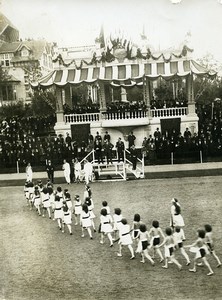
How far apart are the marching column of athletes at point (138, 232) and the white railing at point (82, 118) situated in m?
13.2

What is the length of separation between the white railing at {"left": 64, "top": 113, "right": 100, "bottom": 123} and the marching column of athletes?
520 inches

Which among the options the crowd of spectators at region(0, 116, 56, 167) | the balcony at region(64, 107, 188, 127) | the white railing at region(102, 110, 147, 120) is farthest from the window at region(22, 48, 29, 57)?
the white railing at region(102, 110, 147, 120)

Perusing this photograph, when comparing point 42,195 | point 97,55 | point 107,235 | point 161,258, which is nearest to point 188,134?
point 97,55

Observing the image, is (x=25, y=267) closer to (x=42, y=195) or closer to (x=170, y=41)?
(x=42, y=195)

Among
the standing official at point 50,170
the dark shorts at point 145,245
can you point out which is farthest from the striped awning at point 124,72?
the dark shorts at point 145,245

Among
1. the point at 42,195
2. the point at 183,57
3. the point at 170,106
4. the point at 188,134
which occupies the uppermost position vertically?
the point at 183,57

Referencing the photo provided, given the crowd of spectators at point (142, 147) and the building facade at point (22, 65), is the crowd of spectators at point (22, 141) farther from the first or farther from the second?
the building facade at point (22, 65)

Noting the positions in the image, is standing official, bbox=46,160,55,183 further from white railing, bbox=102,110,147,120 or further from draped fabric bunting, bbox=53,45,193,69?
draped fabric bunting, bbox=53,45,193,69

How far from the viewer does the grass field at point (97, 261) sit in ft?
29.5

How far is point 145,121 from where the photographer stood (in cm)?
2858

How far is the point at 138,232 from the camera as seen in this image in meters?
11.2

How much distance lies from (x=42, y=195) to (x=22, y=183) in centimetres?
704

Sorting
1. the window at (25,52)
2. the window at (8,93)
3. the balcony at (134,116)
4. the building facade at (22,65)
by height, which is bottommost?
the balcony at (134,116)

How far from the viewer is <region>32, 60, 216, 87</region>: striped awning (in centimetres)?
2750
